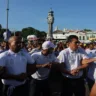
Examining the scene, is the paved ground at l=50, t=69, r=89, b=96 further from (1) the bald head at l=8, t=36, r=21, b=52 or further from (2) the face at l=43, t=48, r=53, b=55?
(1) the bald head at l=8, t=36, r=21, b=52

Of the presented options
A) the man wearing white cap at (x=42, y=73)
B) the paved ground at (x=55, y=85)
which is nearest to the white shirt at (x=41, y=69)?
the man wearing white cap at (x=42, y=73)

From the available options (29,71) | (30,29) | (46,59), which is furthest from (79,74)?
(30,29)

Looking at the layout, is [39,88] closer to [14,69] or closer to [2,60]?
[14,69]

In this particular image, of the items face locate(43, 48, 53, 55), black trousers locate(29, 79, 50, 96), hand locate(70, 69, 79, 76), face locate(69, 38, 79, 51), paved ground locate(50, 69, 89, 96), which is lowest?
paved ground locate(50, 69, 89, 96)

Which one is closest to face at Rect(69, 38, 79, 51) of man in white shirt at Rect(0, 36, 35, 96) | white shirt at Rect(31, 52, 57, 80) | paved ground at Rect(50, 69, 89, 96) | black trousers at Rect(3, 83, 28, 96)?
white shirt at Rect(31, 52, 57, 80)

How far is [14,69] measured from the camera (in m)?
5.45

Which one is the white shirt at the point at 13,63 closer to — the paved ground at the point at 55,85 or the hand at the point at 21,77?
→ the hand at the point at 21,77

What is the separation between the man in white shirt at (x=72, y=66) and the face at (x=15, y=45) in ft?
4.70

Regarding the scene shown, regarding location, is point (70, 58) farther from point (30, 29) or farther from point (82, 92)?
point (30, 29)

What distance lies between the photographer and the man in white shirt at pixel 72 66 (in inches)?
262

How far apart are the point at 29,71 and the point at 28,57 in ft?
0.89

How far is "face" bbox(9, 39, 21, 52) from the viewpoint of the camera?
5.47 meters

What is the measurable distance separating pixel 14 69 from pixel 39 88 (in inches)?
54.8

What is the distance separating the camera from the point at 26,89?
5691 mm
